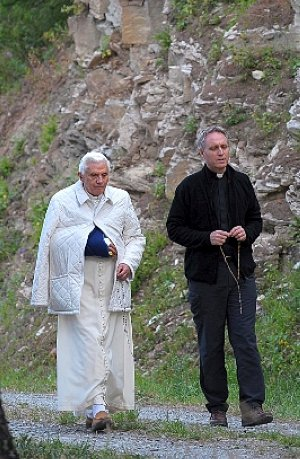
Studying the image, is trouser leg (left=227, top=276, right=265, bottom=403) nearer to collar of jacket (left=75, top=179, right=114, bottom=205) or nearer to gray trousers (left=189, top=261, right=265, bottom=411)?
gray trousers (left=189, top=261, right=265, bottom=411)

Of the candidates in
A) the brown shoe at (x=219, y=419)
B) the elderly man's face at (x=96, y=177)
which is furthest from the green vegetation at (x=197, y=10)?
the brown shoe at (x=219, y=419)

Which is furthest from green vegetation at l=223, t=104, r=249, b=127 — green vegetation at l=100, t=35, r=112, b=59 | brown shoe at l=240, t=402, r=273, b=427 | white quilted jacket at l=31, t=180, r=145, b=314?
brown shoe at l=240, t=402, r=273, b=427

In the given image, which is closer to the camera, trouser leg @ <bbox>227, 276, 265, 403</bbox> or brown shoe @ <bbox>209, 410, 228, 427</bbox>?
trouser leg @ <bbox>227, 276, 265, 403</bbox>

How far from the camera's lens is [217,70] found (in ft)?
63.2

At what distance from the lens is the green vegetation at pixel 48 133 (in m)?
24.8

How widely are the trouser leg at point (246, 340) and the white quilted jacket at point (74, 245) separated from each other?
0.82 metres

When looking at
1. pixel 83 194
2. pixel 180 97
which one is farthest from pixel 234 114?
pixel 83 194

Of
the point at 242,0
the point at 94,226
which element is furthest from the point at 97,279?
the point at 242,0

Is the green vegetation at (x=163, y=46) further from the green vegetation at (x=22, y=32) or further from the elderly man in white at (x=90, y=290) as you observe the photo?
the elderly man in white at (x=90, y=290)

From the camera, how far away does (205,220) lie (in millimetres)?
10055

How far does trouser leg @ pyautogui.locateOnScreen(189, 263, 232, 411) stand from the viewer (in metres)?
9.95

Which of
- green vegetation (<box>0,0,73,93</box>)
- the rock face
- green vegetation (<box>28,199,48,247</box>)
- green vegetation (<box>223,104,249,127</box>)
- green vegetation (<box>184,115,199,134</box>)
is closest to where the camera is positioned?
the rock face

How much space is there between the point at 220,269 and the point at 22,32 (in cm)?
1946

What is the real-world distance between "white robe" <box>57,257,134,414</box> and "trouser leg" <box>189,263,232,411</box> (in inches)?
22.9
